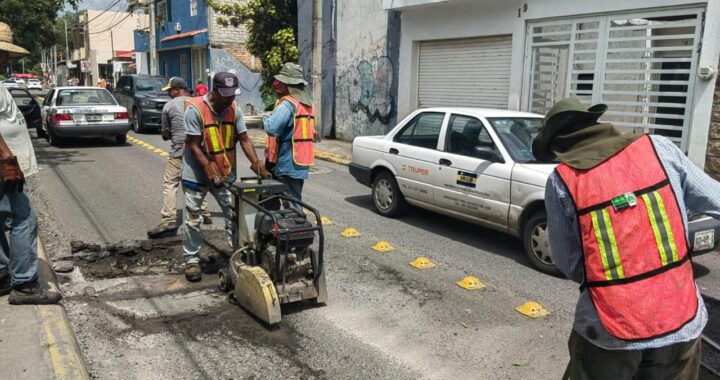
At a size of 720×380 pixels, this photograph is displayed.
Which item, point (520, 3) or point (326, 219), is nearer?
point (326, 219)

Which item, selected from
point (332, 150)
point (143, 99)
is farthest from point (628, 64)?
point (143, 99)

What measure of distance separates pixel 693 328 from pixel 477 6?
1128 cm

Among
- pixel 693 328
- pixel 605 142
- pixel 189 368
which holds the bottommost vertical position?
pixel 189 368

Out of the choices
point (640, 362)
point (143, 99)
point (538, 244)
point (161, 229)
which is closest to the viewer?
point (640, 362)

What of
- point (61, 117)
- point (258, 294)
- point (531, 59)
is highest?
point (531, 59)

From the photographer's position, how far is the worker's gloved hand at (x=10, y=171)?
158 inches

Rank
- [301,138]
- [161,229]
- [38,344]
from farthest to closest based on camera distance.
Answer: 1. [161,229]
2. [301,138]
3. [38,344]

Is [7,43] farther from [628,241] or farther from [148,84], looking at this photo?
[148,84]

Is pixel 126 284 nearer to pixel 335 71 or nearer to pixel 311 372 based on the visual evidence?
pixel 311 372

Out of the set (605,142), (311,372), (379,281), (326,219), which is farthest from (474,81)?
(605,142)

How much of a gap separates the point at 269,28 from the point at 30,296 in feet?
54.1

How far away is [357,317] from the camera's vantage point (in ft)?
15.1

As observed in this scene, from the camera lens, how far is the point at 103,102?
582 inches

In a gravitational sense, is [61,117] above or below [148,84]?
below
